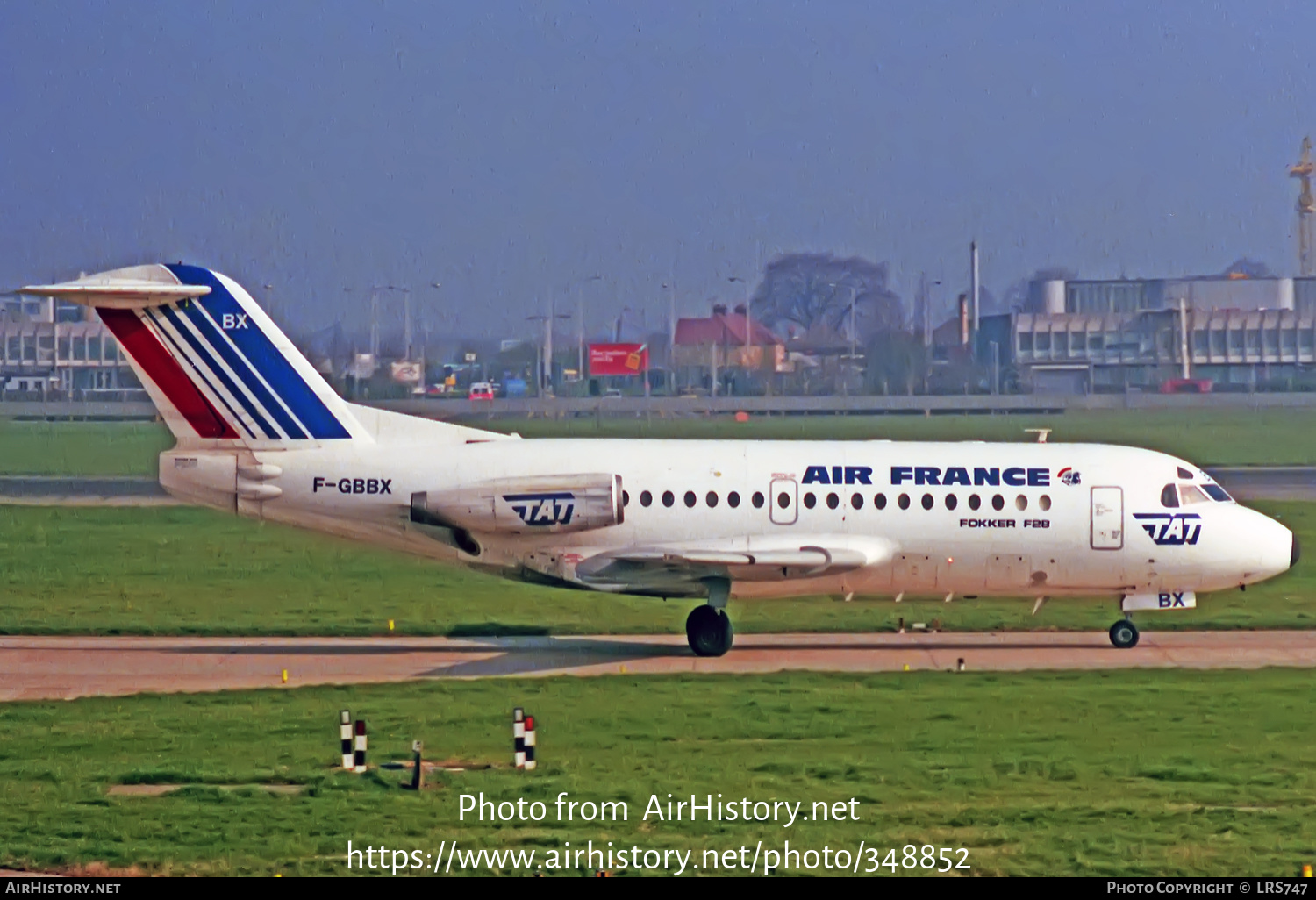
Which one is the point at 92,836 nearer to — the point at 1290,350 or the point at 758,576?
the point at 758,576

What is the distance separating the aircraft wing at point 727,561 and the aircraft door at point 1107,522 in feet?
10.4

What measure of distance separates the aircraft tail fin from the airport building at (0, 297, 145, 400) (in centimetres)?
9613

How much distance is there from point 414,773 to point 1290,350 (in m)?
131

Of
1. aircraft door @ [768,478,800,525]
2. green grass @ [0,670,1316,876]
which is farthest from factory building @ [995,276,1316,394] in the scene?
green grass @ [0,670,1316,876]

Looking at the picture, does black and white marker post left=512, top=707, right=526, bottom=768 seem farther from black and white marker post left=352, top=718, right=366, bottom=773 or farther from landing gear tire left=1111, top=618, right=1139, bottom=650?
landing gear tire left=1111, top=618, right=1139, bottom=650

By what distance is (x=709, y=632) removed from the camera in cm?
2766

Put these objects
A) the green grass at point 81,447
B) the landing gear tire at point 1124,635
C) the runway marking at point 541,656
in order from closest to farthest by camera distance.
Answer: the runway marking at point 541,656, the landing gear tire at point 1124,635, the green grass at point 81,447

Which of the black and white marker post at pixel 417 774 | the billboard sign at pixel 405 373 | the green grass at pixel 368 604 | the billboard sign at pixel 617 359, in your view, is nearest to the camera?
the black and white marker post at pixel 417 774

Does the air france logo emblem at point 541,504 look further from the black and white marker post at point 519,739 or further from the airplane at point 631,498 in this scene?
the black and white marker post at point 519,739

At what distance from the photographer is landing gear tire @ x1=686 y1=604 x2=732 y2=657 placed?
27641 mm

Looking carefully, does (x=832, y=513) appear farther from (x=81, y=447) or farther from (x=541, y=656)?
(x=81, y=447)

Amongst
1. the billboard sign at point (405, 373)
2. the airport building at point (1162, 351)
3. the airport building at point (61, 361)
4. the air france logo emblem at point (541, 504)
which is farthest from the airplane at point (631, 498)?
the airport building at point (1162, 351)

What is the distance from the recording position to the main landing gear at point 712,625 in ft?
90.7

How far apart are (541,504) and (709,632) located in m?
3.19
